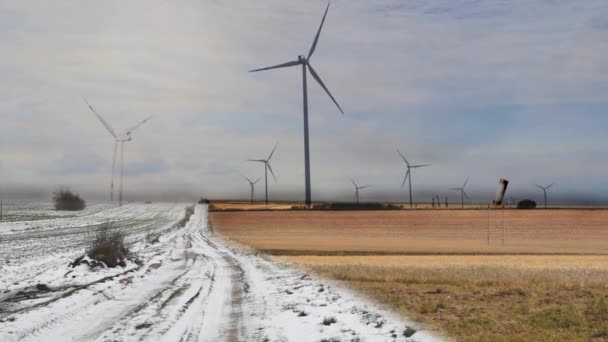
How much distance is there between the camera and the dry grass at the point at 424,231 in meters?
67.3

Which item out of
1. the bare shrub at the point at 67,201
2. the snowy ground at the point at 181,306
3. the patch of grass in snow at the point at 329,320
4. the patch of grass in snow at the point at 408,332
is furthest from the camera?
the bare shrub at the point at 67,201

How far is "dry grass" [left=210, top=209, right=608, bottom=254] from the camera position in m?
67.3

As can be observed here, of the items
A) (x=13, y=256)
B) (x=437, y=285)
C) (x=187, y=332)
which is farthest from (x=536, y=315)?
(x=13, y=256)

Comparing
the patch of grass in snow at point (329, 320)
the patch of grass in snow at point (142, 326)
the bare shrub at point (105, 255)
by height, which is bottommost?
the patch of grass in snow at point (329, 320)

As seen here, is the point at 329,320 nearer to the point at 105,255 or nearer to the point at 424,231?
the point at 105,255

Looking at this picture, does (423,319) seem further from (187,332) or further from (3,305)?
(3,305)

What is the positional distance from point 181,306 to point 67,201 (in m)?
141

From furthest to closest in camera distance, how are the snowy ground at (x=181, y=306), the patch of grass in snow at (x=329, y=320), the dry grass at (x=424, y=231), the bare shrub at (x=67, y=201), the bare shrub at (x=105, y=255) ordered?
the bare shrub at (x=67, y=201) → the dry grass at (x=424, y=231) → the bare shrub at (x=105, y=255) → the patch of grass in snow at (x=329, y=320) → the snowy ground at (x=181, y=306)

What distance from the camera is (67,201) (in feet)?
500

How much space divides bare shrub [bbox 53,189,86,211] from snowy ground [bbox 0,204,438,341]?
4815 inches

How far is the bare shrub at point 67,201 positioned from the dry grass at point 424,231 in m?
47.7

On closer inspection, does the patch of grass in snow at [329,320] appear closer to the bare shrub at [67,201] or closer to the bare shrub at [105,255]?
the bare shrub at [105,255]

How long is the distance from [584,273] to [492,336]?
18586 millimetres

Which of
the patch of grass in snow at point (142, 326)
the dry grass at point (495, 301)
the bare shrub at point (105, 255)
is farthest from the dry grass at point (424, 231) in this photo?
the patch of grass in snow at point (142, 326)
